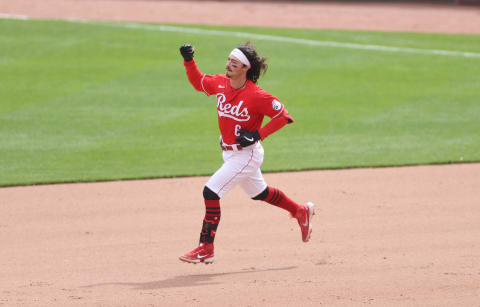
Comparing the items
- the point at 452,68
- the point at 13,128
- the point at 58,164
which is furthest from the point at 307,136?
the point at 452,68

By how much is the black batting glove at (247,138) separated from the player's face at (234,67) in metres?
0.55

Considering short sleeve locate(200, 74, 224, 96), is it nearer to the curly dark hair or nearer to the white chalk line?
the curly dark hair

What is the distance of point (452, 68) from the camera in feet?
54.9

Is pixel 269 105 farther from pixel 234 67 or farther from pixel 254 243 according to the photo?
pixel 254 243

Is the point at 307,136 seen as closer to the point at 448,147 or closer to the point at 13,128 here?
the point at 448,147

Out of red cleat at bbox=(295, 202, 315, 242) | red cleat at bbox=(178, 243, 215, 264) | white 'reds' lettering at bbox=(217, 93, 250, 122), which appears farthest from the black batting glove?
red cleat at bbox=(295, 202, 315, 242)

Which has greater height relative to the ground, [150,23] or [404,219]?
[150,23]

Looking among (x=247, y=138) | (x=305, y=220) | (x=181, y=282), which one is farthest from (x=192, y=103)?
(x=181, y=282)

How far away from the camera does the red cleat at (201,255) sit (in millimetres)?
6844

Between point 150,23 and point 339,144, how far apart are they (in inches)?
402

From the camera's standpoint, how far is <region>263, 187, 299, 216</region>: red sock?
7441mm

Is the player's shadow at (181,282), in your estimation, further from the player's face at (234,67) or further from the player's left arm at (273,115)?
the player's face at (234,67)

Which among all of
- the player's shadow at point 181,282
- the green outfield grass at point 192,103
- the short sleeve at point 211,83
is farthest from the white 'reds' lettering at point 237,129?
the green outfield grass at point 192,103

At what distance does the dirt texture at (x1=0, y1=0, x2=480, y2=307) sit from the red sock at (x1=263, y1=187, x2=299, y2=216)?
0.39 m
